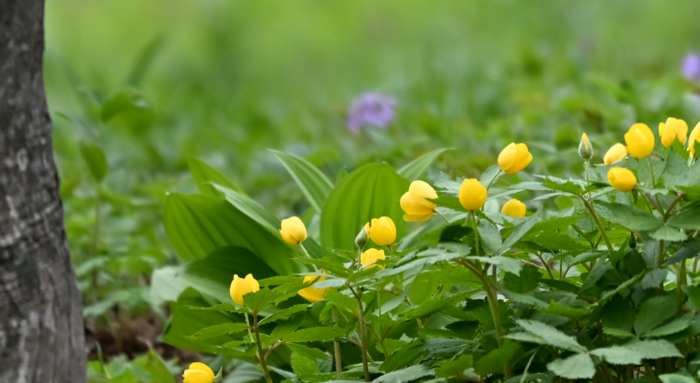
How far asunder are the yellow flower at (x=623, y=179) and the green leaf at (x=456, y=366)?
0.28 m

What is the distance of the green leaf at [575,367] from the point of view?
31.9 inches

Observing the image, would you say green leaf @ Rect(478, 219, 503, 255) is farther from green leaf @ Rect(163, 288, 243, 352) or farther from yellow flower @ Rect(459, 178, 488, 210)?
green leaf @ Rect(163, 288, 243, 352)

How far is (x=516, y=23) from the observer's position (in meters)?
6.16

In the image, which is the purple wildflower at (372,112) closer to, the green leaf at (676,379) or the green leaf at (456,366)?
the green leaf at (456,366)

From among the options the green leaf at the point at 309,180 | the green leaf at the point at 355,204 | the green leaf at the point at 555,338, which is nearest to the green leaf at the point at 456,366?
the green leaf at the point at 555,338

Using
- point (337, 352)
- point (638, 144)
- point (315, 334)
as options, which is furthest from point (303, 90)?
point (638, 144)

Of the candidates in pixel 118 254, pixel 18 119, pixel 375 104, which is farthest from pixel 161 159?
pixel 18 119

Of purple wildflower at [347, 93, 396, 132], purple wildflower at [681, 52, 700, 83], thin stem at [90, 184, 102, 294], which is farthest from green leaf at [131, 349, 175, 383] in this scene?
purple wildflower at [681, 52, 700, 83]

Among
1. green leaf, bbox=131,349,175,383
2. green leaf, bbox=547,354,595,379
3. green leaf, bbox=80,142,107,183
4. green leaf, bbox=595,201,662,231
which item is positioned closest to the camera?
green leaf, bbox=547,354,595,379

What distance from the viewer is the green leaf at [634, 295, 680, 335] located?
3.01 ft

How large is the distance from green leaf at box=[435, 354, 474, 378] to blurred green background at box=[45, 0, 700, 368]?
91cm

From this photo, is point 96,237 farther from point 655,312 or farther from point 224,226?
point 655,312

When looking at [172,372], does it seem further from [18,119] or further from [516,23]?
[516,23]

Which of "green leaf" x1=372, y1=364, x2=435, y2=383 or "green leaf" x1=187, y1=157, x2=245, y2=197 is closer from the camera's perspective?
"green leaf" x1=372, y1=364, x2=435, y2=383
